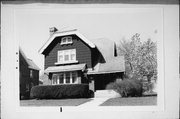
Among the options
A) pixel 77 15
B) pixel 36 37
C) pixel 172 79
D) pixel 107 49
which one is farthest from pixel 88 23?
pixel 172 79

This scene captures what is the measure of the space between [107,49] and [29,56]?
967 mm

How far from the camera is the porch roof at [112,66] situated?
9.71 feet

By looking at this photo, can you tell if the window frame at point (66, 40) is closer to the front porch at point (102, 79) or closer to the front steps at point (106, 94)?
the front porch at point (102, 79)

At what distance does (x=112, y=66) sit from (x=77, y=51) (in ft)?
1.53

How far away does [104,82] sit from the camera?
3006 millimetres

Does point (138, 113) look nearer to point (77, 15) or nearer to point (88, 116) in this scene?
point (88, 116)

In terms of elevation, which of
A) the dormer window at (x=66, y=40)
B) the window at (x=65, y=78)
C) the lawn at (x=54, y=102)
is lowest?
the lawn at (x=54, y=102)

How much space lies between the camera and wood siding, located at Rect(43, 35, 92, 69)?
3.02 metres

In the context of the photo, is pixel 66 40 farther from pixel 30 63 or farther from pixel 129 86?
pixel 129 86

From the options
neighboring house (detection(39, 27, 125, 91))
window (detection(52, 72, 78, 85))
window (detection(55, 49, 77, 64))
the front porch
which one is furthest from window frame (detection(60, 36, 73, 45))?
the front porch

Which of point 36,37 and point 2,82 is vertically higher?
point 36,37

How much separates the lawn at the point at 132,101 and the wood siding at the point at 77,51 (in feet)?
1.66

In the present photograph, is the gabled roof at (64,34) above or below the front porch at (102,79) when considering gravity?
above

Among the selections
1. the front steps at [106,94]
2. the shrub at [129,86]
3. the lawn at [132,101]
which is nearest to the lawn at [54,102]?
the front steps at [106,94]
